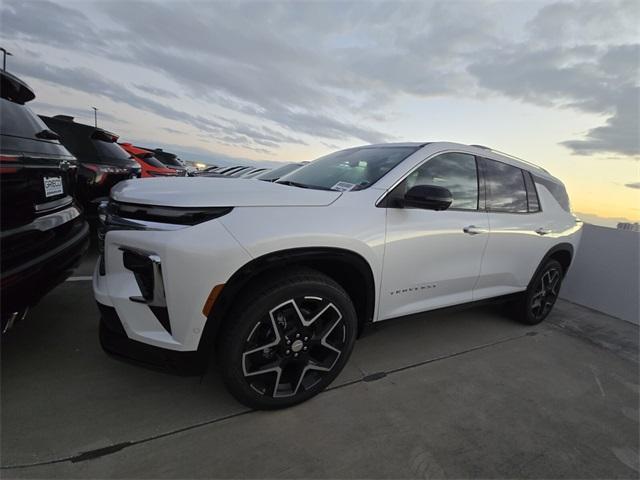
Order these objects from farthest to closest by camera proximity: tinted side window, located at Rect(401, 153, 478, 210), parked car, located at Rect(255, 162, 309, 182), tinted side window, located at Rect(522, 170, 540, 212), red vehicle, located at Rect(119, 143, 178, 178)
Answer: red vehicle, located at Rect(119, 143, 178, 178) → parked car, located at Rect(255, 162, 309, 182) → tinted side window, located at Rect(522, 170, 540, 212) → tinted side window, located at Rect(401, 153, 478, 210)

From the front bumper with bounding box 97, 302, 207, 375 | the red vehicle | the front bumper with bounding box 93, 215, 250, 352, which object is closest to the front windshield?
the front bumper with bounding box 93, 215, 250, 352

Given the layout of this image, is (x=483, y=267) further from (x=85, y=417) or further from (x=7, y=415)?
(x=7, y=415)

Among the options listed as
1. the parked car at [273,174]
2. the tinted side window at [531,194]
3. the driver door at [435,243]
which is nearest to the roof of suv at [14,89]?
the parked car at [273,174]

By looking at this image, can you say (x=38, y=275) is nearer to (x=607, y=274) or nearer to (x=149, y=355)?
(x=149, y=355)

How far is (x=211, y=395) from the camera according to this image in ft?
7.63

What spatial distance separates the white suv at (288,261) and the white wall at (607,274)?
2819 mm

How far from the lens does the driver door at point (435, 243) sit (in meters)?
→ 2.46

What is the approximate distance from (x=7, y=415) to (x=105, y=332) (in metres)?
0.64

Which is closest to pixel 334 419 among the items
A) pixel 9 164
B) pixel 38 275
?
pixel 38 275

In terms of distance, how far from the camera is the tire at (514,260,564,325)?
3.81 m

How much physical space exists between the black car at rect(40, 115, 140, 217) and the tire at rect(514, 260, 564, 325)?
16.2ft

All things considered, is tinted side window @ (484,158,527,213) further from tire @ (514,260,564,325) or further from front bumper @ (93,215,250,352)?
front bumper @ (93,215,250,352)

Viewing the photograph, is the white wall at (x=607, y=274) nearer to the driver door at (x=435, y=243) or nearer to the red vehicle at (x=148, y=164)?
the driver door at (x=435, y=243)

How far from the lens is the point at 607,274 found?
484cm
